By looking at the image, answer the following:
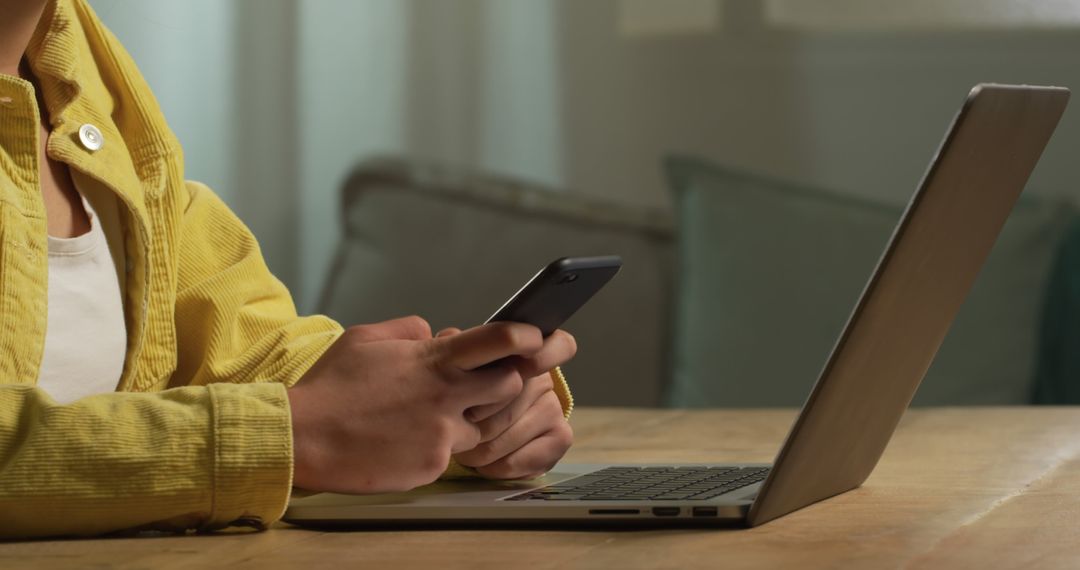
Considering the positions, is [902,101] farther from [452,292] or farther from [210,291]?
[210,291]

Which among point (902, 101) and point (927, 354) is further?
point (902, 101)

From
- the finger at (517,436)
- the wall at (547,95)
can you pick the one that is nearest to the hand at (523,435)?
the finger at (517,436)

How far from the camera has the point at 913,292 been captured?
0.67 metres

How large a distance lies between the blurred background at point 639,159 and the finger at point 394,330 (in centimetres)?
132

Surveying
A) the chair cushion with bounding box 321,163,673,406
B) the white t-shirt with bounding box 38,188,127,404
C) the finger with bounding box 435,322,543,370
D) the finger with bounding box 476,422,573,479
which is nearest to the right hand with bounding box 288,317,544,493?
the finger with bounding box 435,322,543,370

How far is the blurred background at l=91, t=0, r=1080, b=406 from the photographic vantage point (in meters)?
2.10

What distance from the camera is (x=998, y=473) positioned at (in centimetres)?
83

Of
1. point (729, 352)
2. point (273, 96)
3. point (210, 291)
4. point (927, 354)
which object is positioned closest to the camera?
point (927, 354)

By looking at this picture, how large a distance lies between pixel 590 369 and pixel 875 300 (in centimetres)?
159

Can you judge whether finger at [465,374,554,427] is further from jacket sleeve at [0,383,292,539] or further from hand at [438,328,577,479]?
jacket sleeve at [0,383,292,539]

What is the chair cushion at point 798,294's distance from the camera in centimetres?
200

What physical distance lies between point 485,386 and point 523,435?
0.10m

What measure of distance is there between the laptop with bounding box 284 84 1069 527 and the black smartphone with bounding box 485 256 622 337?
9 cm

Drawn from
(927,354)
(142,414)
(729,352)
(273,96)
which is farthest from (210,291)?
(273,96)
